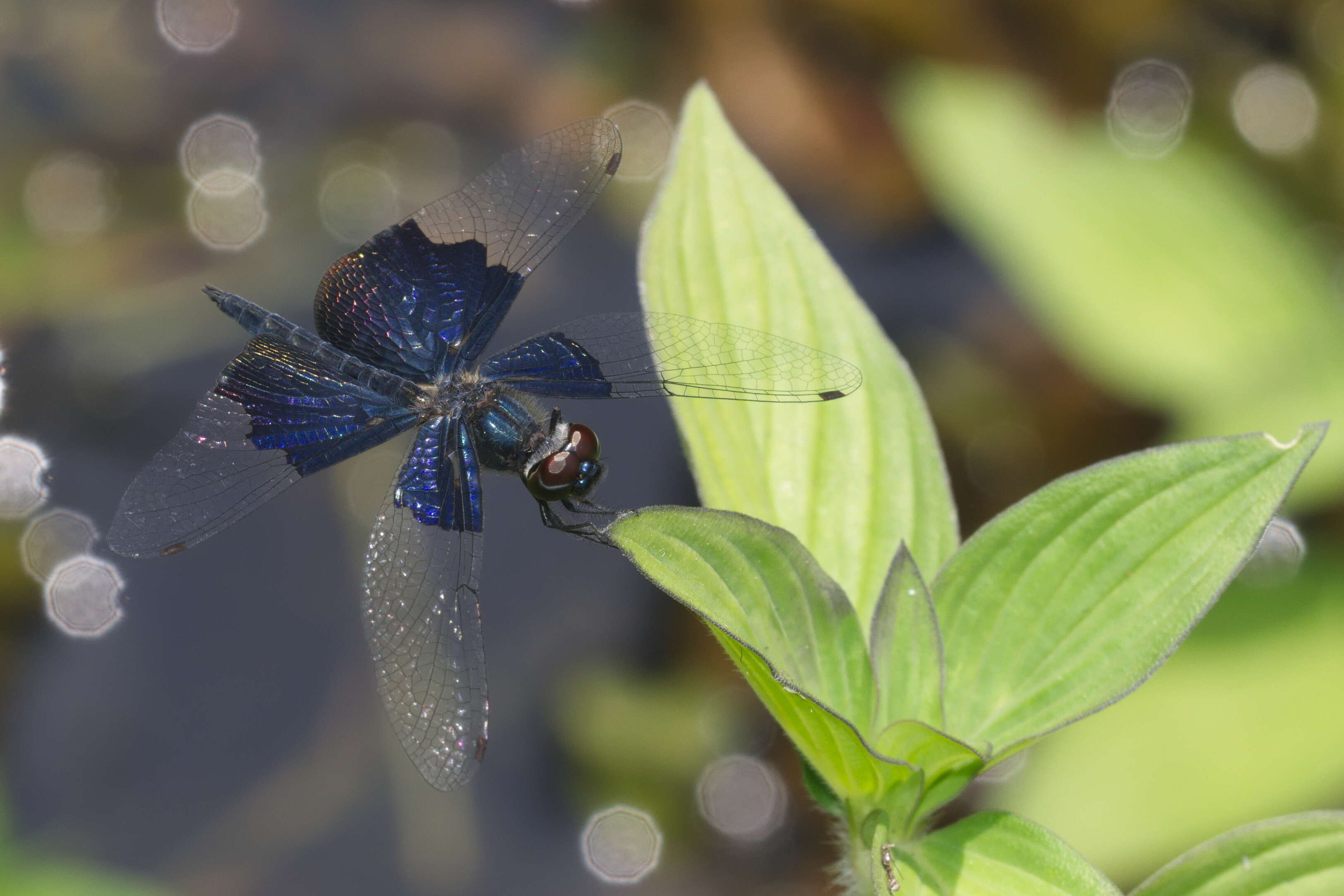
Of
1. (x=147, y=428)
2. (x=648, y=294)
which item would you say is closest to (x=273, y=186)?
(x=147, y=428)

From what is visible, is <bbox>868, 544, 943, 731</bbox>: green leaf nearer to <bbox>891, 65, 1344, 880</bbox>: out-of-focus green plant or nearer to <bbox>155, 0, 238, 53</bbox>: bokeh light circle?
<bbox>891, 65, 1344, 880</bbox>: out-of-focus green plant

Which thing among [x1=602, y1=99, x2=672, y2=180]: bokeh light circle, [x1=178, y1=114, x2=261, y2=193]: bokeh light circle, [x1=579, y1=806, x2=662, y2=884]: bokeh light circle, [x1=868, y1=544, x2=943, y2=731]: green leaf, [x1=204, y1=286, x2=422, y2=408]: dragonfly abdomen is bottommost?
[x1=579, y1=806, x2=662, y2=884]: bokeh light circle

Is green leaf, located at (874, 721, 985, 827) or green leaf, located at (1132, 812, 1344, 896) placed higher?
green leaf, located at (874, 721, 985, 827)

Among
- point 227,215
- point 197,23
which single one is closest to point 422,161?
point 227,215

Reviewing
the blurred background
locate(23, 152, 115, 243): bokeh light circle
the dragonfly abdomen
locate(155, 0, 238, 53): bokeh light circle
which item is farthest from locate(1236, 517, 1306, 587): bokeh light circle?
locate(155, 0, 238, 53): bokeh light circle

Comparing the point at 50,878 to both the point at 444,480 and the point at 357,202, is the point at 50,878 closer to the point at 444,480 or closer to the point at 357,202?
the point at 444,480

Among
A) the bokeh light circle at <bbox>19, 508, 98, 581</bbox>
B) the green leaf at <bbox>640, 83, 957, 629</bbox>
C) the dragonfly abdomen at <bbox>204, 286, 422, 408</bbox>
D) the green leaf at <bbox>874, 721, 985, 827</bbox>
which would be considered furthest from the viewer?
the bokeh light circle at <bbox>19, 508, 98, 581</bbox>

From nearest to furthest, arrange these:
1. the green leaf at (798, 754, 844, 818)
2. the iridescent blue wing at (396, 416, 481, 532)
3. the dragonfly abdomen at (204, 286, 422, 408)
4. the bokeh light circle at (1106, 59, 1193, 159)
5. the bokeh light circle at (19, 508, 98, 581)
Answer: the green leaf at (798, 754, 844, 818) < the iridescent blue wing at (396, 416, 481, 532) < the dragonfly abdomen at (204, 286, 422, 408) < the bokeh light circle at (19, 508, 98, 581) < the bokeh light circle at (1106, 59, 1193, 159)
